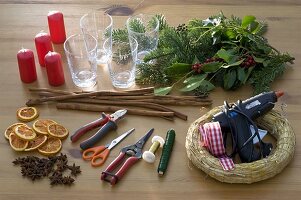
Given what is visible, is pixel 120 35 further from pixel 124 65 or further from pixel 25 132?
pixel 25 132

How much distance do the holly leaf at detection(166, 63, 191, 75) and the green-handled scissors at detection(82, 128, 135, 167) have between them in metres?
0.24

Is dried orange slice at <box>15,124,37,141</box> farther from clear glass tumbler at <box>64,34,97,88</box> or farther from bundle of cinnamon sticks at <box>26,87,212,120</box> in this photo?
clear glass tumbler at <box>64,34,97,88</box>

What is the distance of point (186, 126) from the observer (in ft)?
4.14

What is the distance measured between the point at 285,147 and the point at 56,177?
0.48 metres

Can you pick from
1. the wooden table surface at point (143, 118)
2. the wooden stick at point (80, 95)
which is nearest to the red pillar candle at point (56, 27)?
the wooden table surface at point (143, 118)

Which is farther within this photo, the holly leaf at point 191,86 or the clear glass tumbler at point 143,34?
the clear glass tumbler at point 143,34

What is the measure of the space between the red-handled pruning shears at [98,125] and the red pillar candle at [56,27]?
354mm

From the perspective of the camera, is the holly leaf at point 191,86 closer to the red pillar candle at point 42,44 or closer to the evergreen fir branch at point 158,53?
the evergreen fir branch at point 158,53

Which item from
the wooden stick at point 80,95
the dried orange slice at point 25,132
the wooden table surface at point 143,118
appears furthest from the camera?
the wooden stick at point 80,95

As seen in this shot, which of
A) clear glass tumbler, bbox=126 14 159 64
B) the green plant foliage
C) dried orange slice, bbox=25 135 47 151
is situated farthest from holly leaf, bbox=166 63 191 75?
dried orange slice, bbox=25 135 47 151

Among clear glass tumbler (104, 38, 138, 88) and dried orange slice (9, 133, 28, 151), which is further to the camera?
clear glass tumbler (104, 38, 138, 88)

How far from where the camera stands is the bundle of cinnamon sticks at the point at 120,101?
1.30 metres

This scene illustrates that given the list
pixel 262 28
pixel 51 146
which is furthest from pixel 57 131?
pixel 262 28

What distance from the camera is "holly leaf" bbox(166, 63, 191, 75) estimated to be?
1363mm
